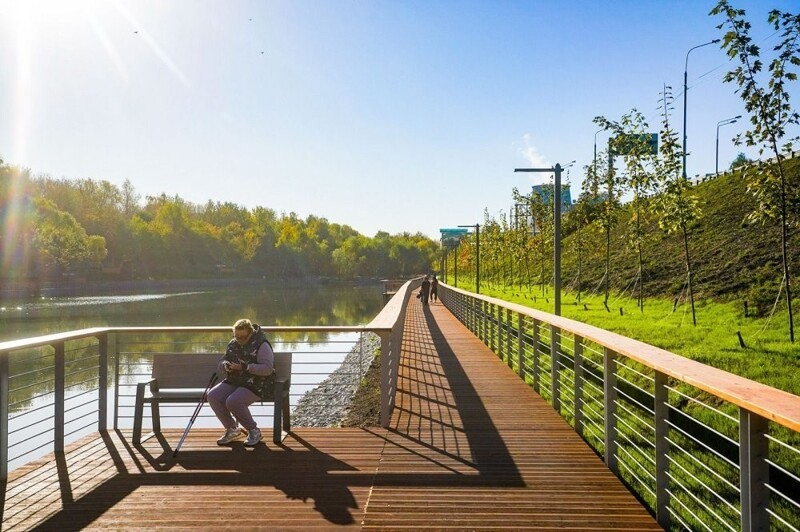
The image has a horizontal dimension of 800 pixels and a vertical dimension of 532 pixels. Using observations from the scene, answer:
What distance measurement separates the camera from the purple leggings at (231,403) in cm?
556

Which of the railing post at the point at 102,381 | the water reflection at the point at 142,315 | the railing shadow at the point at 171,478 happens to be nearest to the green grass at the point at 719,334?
the railing shadow at the point at 171,478

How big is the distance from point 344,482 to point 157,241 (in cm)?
9581

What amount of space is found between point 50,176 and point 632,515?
108 meters

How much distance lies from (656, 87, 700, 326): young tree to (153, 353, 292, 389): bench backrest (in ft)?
35.5

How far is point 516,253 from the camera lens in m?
31.9

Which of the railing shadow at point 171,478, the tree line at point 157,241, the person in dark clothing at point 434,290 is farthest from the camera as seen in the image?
the tree line at point 157,241

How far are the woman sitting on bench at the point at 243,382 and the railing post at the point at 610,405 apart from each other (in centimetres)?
289

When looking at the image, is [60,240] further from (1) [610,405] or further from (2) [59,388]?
(1) [610,405]

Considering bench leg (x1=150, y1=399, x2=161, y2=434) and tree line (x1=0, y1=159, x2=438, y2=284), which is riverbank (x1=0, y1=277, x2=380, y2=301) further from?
bench leg (x1=150, y1=399, x2=161, y2=434)

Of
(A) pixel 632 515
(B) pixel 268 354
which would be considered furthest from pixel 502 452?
(B) pixel 268 354

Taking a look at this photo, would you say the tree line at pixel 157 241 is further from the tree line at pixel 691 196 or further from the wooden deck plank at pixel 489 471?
the wooden deck plank at pixel 489 471

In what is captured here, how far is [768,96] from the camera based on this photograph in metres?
11.3

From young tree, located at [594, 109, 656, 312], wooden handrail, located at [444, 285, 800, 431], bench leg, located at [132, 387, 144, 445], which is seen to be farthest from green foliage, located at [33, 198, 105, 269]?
wooden handrail, located at [444, 285, 800, 431]

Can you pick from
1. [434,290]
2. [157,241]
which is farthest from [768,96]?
[157,241]
